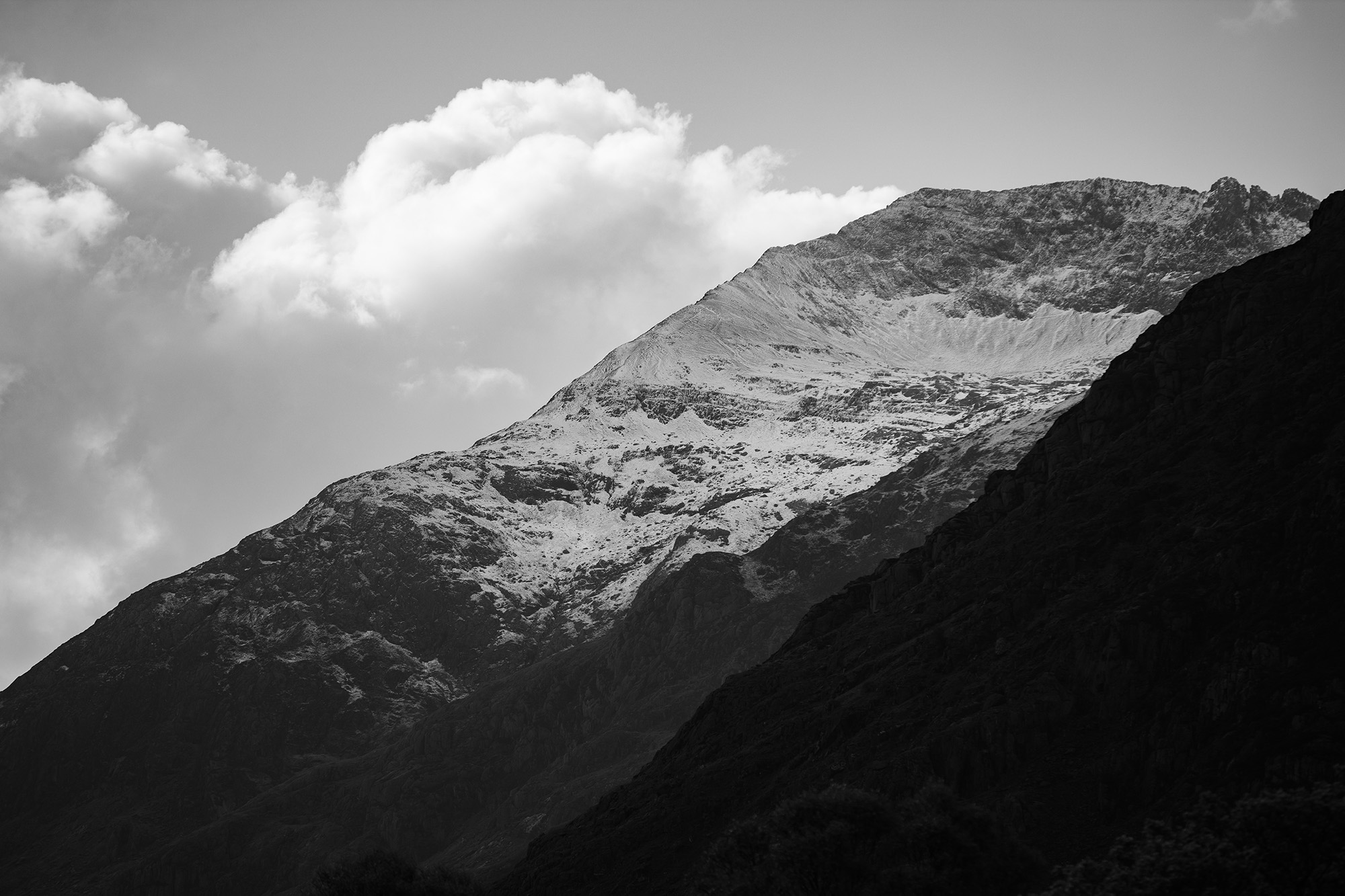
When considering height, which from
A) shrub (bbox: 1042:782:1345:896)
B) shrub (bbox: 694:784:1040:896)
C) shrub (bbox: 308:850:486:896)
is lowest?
shrub (bbox: 1042:782:1345:896)

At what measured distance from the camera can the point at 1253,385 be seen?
501ft

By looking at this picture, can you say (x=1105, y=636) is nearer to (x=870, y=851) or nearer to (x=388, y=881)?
(x=870, y=851)

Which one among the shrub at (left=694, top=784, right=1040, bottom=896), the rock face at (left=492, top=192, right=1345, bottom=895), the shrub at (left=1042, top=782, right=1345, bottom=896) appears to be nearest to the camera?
the shrub at (left=1042, top=782, right=1345, bottom=896)

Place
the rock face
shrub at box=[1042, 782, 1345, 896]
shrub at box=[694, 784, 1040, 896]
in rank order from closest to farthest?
shrub at box=[1042, 782, 1345, 896], shrub at box=[694, 784, 1040, 896], the rock face

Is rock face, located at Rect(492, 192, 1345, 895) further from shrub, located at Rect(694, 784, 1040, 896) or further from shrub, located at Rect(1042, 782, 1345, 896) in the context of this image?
shrub, located at Rect(1042, 782, 1345, 896)

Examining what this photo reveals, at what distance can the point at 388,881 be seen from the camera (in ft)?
429

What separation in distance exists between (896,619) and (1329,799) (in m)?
101

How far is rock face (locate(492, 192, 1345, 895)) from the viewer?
11769 cm

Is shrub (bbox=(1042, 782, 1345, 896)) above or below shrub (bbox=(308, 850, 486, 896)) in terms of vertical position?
below

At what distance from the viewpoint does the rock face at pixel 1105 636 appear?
4633 inches

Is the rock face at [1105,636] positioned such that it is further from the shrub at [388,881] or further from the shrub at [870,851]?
the shrub at [870,851]

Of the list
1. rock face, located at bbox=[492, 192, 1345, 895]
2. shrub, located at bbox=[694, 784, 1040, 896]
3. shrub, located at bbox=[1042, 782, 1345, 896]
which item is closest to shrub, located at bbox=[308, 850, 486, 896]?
rock face, located at bbox=[492, 192, 1345, 895]

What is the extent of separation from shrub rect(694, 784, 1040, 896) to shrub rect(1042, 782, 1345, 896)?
55.4 ft

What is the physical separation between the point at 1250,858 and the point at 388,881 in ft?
262
